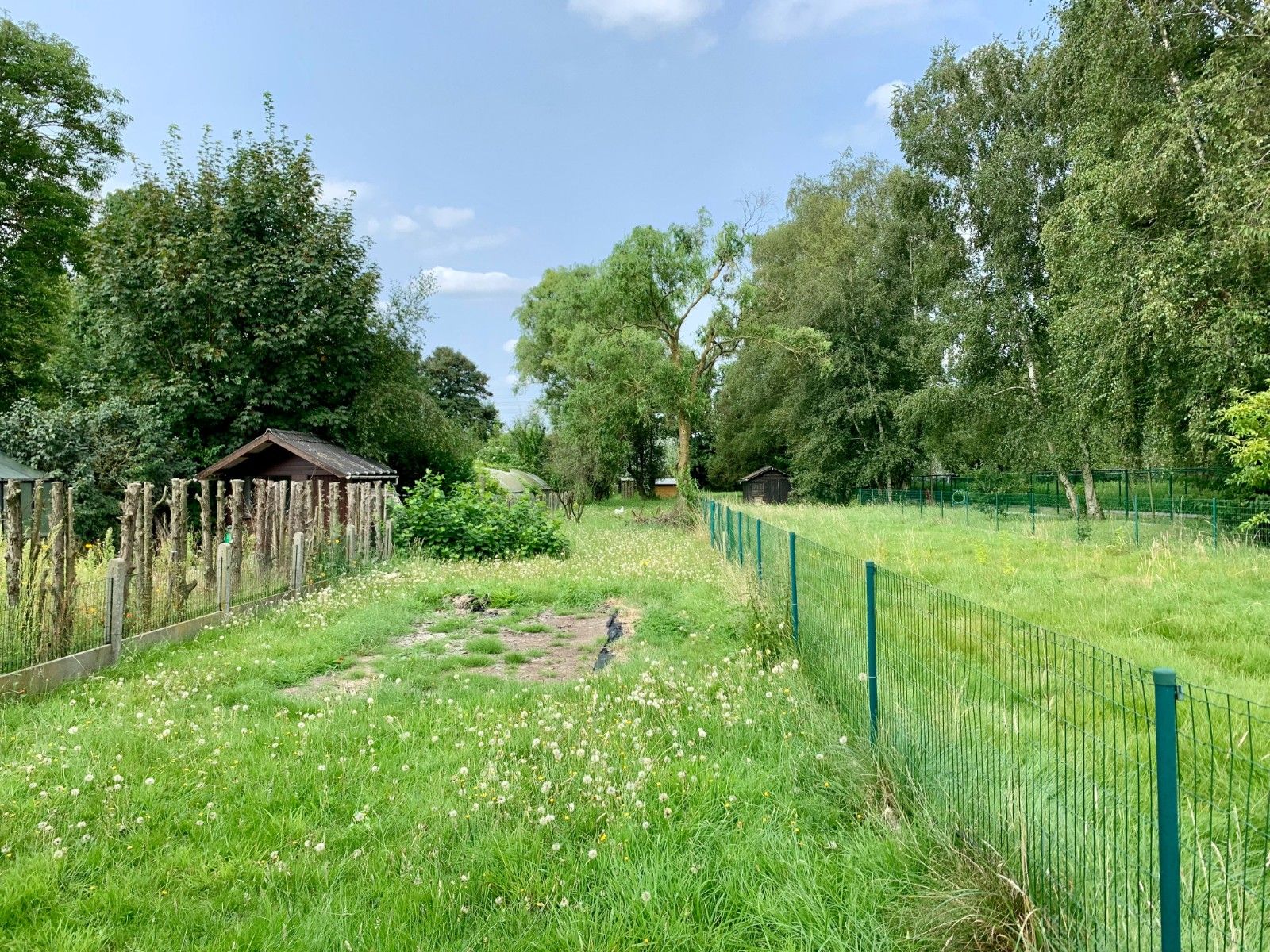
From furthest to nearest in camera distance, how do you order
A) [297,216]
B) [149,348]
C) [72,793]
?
[297,216] → [149,348] → [72,793]

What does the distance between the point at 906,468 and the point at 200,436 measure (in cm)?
2997

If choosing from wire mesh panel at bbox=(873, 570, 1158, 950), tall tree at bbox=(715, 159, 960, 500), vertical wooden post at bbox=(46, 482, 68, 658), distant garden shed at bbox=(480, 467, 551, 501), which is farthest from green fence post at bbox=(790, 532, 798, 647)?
distant garden shed at bbox=(480, 467, 551, 501)

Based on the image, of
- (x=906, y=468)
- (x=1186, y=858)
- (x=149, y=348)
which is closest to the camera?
(x=1186, y=858)

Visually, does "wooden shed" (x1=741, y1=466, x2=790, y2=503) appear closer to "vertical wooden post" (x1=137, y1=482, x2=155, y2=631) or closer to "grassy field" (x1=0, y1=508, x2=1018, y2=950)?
"vertical wooden post" (x1=137, y1=482, x2=155, y2=631)

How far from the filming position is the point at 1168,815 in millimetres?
1771

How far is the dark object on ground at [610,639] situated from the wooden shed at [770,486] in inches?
1258

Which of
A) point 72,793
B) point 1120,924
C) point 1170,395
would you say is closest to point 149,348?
point 72,793

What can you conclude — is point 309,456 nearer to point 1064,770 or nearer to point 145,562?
point 145,562

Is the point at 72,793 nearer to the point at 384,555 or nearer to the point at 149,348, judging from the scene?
the point at 384,555

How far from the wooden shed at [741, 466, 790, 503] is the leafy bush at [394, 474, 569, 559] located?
25960 mm

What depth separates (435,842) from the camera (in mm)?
3273

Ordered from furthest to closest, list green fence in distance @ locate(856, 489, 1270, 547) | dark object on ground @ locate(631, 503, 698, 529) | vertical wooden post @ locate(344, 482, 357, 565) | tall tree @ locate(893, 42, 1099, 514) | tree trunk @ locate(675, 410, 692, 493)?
tree trunk @ locate(675, 410, 692, 493) < dark object on ground @ locate(631, 503, 698, 529) < tall tree @ locate(893, 42, 1099, 514) < green fence in distance @ locate(856, 489, 1270, 547) < vertical wooden post @ locate(344, 482, 357, 565)

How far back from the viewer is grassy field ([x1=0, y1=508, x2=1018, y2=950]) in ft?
8.81

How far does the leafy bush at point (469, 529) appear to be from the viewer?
47.3 ft
